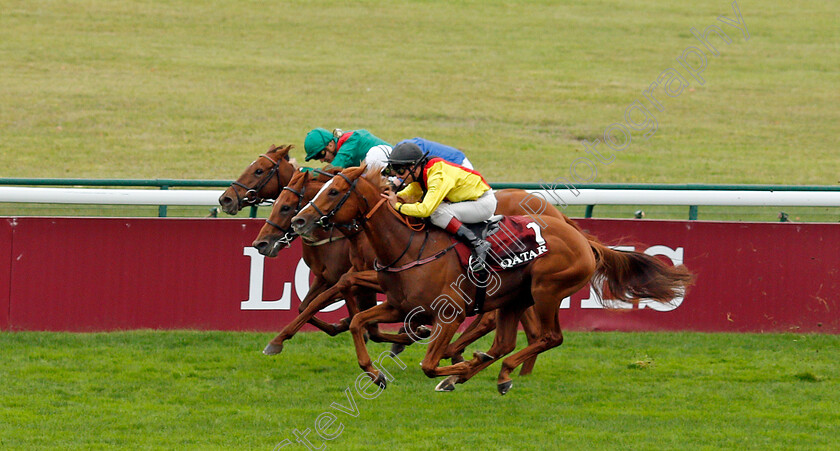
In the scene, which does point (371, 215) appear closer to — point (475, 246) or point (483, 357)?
point (475, 246)

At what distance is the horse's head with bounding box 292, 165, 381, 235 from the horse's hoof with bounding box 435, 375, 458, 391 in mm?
1276

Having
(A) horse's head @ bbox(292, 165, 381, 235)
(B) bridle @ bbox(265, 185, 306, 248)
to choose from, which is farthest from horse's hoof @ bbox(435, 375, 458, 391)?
(B) bridle @ bbox(265, 185, 306, 248)

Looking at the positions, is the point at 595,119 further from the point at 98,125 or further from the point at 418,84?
the point at 98,125

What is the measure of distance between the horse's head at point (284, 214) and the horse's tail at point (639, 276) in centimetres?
212

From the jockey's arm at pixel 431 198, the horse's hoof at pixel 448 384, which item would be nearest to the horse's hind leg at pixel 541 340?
the horse's hoof at pixel 448 384

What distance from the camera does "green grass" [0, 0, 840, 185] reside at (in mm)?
18703

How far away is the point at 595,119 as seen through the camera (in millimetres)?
21719

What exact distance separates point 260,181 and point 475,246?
2169mm

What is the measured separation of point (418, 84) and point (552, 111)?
3.30 metres

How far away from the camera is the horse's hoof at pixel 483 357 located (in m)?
7.02

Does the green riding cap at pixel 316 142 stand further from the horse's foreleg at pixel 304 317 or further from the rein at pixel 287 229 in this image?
the horse's foreleg at pixel 304 317

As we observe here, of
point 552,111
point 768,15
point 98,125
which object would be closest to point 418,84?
point 552,111

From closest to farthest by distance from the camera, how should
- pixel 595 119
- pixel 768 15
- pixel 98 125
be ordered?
pixel 98 125 < pixel 595 119 < pixel 768 15

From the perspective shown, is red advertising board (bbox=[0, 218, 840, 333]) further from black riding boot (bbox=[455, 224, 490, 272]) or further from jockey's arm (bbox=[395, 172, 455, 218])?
jockey's arm (bbox=[395, 172, 455, 218])
